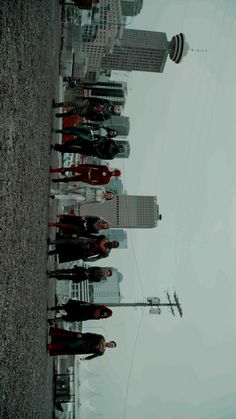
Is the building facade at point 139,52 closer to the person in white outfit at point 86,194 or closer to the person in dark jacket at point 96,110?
the person in dark jacket at point 96,110

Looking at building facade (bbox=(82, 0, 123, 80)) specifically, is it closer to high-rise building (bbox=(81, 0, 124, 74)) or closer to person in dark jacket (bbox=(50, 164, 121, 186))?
high-rise building (bbox=(81, 0, 124, 74))

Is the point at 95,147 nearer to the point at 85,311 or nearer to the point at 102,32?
the point at 85,311

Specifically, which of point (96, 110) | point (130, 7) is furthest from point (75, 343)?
point (130, 7)

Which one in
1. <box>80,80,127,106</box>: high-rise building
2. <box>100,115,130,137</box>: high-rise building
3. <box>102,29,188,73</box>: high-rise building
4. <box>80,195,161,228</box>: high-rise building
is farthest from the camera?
<box>100,115,130,137</box>: high-rise building

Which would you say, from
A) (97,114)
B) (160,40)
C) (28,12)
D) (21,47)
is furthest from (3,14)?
(160,40)

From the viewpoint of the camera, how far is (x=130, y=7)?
505ft

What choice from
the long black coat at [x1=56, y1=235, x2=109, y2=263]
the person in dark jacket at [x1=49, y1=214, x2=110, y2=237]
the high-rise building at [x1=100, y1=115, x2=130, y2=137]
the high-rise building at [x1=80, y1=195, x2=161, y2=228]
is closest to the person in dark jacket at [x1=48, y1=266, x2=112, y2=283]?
the long black coat at [x1=56, y1=235, x2=109, y2=263]

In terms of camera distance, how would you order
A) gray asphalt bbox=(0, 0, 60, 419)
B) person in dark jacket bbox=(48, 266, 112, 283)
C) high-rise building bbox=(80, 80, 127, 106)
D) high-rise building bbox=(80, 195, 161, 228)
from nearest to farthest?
1. gray asphalt bbox=(0, 0, 60, 419)
2. person in dark jacket bbox=(48, 266, 112, 283)
3. high-rise building bbox=(80, 195, 161, 228)
4. high-rise building bbox=(80, 80, 127, 106)

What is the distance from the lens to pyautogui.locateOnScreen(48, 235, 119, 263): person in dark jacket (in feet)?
49.0

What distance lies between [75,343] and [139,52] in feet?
370

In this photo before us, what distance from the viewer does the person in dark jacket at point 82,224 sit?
1530cm

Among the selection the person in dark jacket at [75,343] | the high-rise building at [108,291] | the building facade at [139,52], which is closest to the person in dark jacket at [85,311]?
the person in dark jacket at [75,343]

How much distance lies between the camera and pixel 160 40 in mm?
117250

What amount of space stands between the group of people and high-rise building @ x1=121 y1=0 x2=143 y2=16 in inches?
5867
